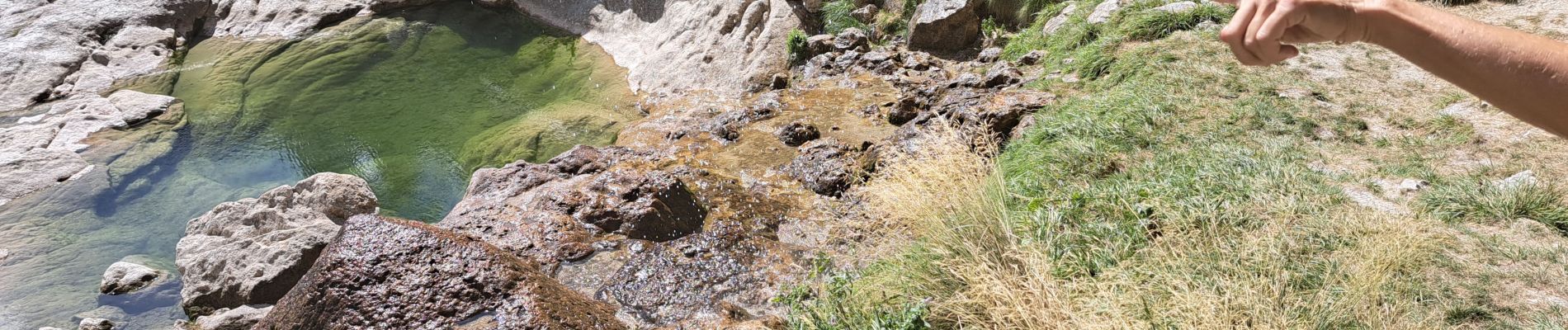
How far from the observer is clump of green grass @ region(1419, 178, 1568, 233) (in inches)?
175

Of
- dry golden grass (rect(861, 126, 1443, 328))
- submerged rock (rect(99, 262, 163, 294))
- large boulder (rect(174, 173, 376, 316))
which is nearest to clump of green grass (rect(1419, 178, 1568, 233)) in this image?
dry golden grass (rect(861, 126, 1443, 328))

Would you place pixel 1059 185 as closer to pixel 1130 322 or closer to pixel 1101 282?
pixel 1101 282

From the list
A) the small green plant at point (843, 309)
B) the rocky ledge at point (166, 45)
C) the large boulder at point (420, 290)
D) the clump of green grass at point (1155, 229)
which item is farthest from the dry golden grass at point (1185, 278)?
the rocky ledge at point (166, 45)

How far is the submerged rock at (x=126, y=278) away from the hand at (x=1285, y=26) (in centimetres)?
981

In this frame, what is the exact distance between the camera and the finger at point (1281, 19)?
5.26 feet

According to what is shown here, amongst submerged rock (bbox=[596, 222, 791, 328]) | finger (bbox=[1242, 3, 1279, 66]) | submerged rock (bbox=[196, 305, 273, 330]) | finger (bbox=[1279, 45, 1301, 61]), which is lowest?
submerged rock (bbox=[196, 305, 273, 330])

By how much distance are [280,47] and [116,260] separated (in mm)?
8263

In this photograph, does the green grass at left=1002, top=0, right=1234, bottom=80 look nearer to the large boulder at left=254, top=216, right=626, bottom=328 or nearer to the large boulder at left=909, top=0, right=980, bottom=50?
the large boulder at left=909, top=0, right=980, bottom=50

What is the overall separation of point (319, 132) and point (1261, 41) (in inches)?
519

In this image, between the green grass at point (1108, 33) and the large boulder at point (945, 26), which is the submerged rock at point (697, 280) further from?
the large boulder at point (945, 26)

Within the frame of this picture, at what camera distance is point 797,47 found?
11742 mm

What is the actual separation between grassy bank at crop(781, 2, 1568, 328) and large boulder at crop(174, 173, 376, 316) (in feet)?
15.2

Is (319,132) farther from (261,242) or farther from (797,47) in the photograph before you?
(797,47)

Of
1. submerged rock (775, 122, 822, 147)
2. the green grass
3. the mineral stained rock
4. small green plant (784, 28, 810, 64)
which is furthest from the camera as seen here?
small green plant (784, 28, 810, 64)
